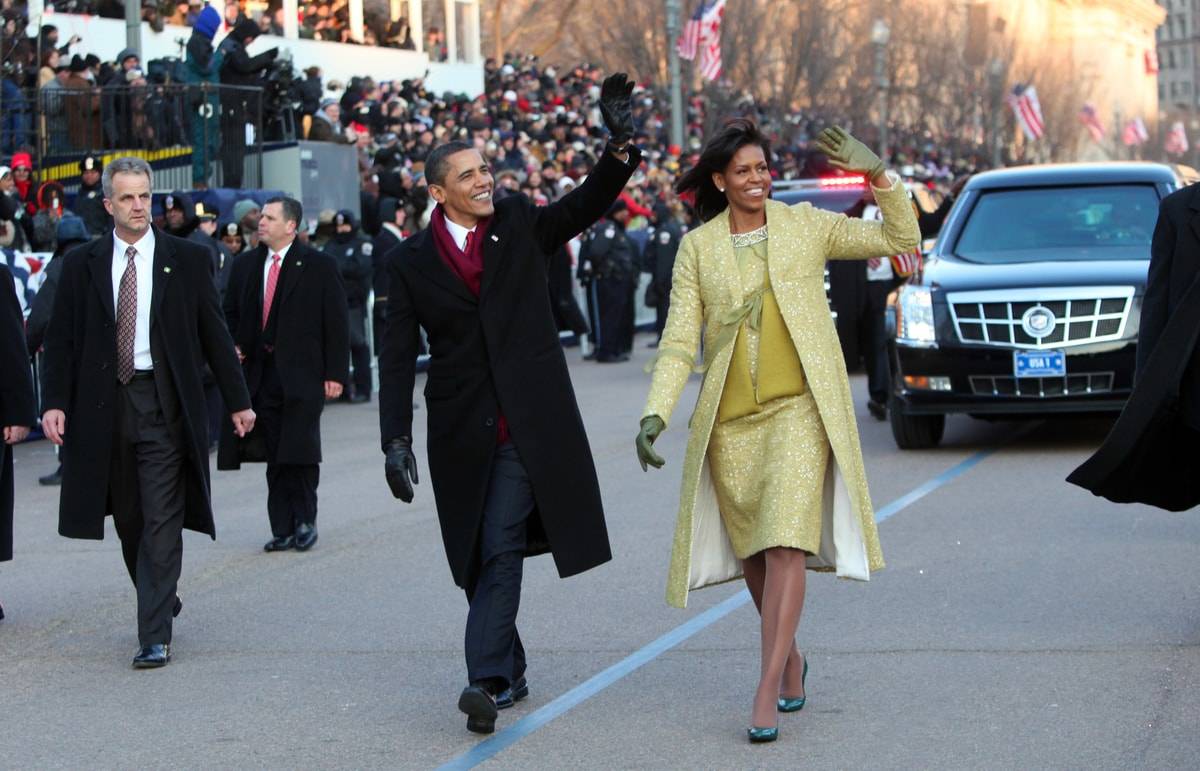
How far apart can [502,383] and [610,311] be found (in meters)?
17.5

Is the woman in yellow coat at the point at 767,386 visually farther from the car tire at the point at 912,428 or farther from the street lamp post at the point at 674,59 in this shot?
the street lamp post at the point at 674,59

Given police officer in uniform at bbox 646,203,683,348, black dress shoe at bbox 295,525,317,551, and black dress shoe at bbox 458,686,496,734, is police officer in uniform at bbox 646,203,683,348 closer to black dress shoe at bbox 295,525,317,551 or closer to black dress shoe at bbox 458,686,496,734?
black dress shoe at bbox 295,525,317,551

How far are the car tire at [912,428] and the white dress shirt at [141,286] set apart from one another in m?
6.48

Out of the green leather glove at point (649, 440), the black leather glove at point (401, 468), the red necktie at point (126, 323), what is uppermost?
the red necktie at point (126, 323)

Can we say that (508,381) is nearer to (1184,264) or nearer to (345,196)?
(1184,264)

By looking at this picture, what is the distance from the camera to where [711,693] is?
6.90 m

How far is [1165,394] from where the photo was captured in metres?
7.14

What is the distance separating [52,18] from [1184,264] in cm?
2536

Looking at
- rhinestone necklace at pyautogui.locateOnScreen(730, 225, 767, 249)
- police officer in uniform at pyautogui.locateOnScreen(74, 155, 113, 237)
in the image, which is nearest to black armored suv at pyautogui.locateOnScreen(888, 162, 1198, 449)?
rhinestone necklace at pyautogui.locateOnScreen(730, 225, 767, 249)

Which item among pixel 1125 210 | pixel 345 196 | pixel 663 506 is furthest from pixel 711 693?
pixel 345 196

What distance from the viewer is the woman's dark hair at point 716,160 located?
6348 mm

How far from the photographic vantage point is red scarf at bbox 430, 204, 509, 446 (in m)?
6.67

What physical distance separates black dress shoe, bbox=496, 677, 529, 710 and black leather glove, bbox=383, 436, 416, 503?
0.69m

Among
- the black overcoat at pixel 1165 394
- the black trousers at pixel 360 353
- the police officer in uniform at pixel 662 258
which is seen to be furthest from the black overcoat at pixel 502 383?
the police officer in uniform at pixel 662 258
